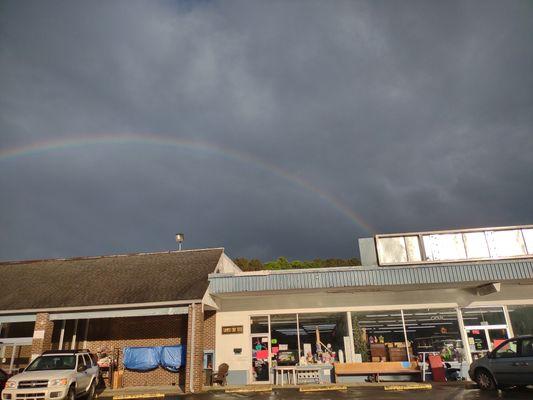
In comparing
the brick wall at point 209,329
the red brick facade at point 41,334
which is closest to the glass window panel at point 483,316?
the brick wall at point 209,329

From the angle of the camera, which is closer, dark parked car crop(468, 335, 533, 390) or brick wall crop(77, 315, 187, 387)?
dark parked car crop(468, 335, 533, 390)

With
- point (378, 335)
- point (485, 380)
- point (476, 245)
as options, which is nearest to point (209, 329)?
point (378, 335)

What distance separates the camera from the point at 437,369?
1684 centimetres

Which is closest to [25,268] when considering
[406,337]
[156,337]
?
[156,337]

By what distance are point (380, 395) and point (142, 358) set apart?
38.0ft

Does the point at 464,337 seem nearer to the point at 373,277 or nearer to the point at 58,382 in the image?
the point at 373,277

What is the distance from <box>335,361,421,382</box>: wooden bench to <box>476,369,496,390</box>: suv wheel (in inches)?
163

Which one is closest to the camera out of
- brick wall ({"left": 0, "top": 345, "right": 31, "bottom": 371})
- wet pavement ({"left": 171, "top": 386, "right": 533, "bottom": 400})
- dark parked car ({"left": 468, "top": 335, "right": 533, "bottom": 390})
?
dark parked car ({"left": 468, "top": 335, "right": 533, "bottom": 390})

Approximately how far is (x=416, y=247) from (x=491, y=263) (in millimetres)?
3128

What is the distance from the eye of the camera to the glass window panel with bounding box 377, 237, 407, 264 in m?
18.3

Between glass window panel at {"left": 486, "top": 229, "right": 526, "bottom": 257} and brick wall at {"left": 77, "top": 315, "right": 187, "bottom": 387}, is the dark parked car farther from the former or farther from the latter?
brick wall at {"left": 77, "top": 315, "right": 187, "bottom": 387}

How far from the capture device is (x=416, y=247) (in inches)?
734

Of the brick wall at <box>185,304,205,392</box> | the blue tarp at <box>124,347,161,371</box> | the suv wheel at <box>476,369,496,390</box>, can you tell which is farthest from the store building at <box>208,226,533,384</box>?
the suv wheel at <box>476,369,496,390</box>

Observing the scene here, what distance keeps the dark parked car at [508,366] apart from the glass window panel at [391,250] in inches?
227
